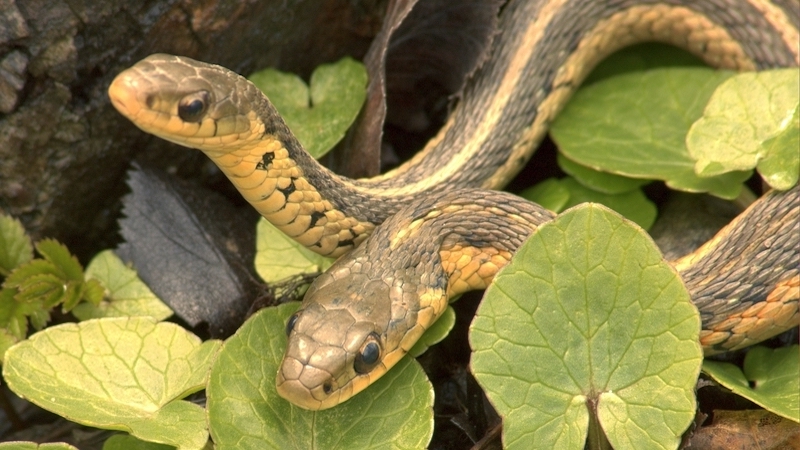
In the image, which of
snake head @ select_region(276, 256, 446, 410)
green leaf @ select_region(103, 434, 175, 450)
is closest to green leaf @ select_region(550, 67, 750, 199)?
snake head @ select_region(276, 256, 446, 410)

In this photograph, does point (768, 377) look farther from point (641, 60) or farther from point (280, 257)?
point (280, 257)

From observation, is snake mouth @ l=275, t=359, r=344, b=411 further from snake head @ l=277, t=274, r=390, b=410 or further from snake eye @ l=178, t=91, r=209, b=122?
snake eye @ l=178, t=91, r=209, b=122

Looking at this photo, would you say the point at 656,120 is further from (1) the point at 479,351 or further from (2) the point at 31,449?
(2) the point at 31,449

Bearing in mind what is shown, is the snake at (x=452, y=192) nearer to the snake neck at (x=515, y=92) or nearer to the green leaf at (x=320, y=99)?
the snake neck at (x=515, y=92)

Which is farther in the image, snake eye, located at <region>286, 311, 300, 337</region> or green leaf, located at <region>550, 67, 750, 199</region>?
green leaf, located at <region>550, 67, 750, 199</region>

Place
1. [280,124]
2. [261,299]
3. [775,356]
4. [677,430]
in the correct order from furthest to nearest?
[261,299], [775,356], [280,124], [677,430]

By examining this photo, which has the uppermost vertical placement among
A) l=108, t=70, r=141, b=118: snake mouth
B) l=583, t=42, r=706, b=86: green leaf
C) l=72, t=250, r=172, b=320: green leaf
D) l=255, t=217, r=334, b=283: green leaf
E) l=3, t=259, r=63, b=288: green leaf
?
l=108, t=70, r=141, b=118: snake mouth

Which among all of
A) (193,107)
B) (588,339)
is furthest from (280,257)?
(588,339)

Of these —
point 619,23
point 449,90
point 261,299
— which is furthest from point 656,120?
point 261,299
